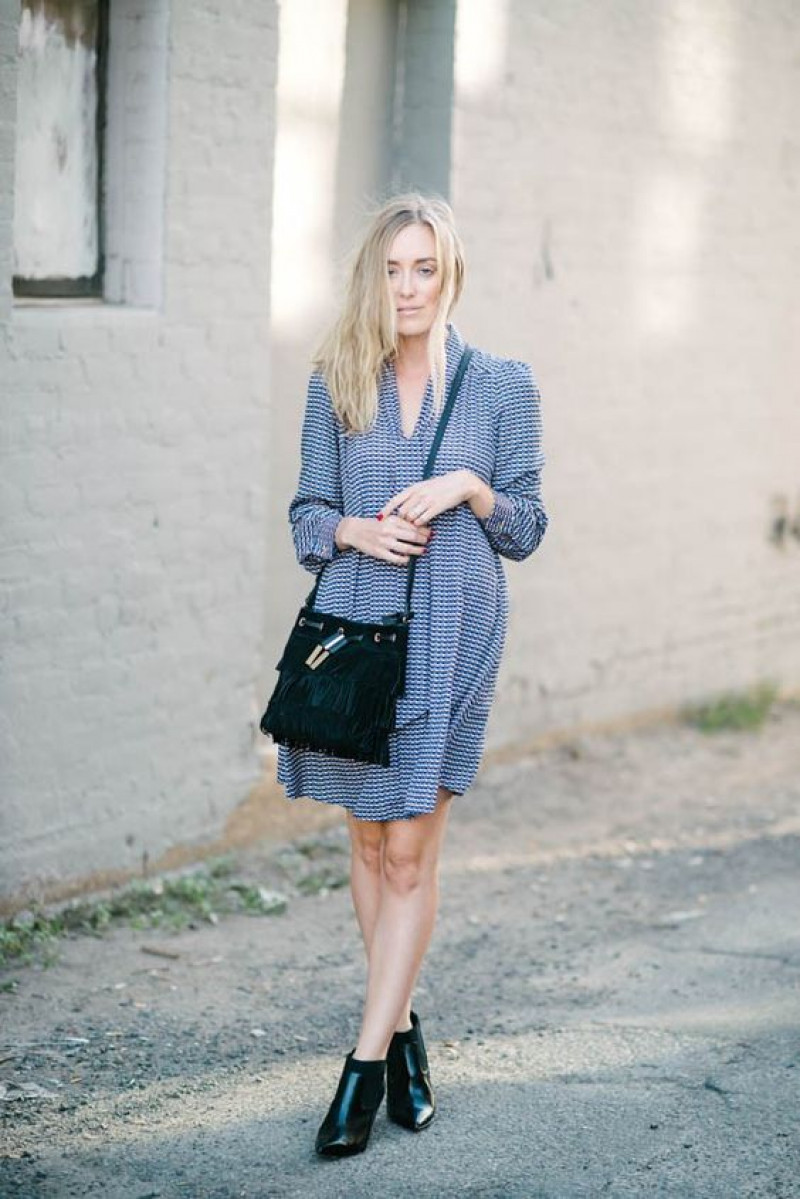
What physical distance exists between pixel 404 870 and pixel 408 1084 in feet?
1.70

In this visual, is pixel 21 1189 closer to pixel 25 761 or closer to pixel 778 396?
pixel 25 761

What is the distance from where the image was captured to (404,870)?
4043 mm

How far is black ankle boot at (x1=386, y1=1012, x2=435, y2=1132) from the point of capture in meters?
4.13

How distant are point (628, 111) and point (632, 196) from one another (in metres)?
0.34

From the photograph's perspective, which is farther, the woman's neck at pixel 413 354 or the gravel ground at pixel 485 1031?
the woman's neck at pixel 413 354

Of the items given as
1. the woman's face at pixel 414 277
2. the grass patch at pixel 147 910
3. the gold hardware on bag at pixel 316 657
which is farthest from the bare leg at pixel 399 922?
the grass patch at pixel 147 910

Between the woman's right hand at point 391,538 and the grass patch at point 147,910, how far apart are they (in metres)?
1.92

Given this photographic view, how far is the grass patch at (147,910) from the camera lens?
528 cm

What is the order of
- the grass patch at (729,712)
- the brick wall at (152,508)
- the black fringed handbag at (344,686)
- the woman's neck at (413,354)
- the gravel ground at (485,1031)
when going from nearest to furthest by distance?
the black fringed handbag at (344,686), the gravel ground at (485,1031), the woman's neck at (413,354), the brick wall at (152,508), the grass patch at (729,712)

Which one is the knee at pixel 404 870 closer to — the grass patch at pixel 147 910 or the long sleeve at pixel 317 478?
the long sleeve at pixel 317 478

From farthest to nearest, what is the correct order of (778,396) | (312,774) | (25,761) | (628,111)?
(778,396), (628,111), (25,761), (312,774)

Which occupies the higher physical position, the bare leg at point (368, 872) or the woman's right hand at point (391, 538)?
the woman's right hand at point (391, 538)

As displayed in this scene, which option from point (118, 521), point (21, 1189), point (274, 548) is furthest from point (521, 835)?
point (21, 1189)

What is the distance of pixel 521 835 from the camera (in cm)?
679
